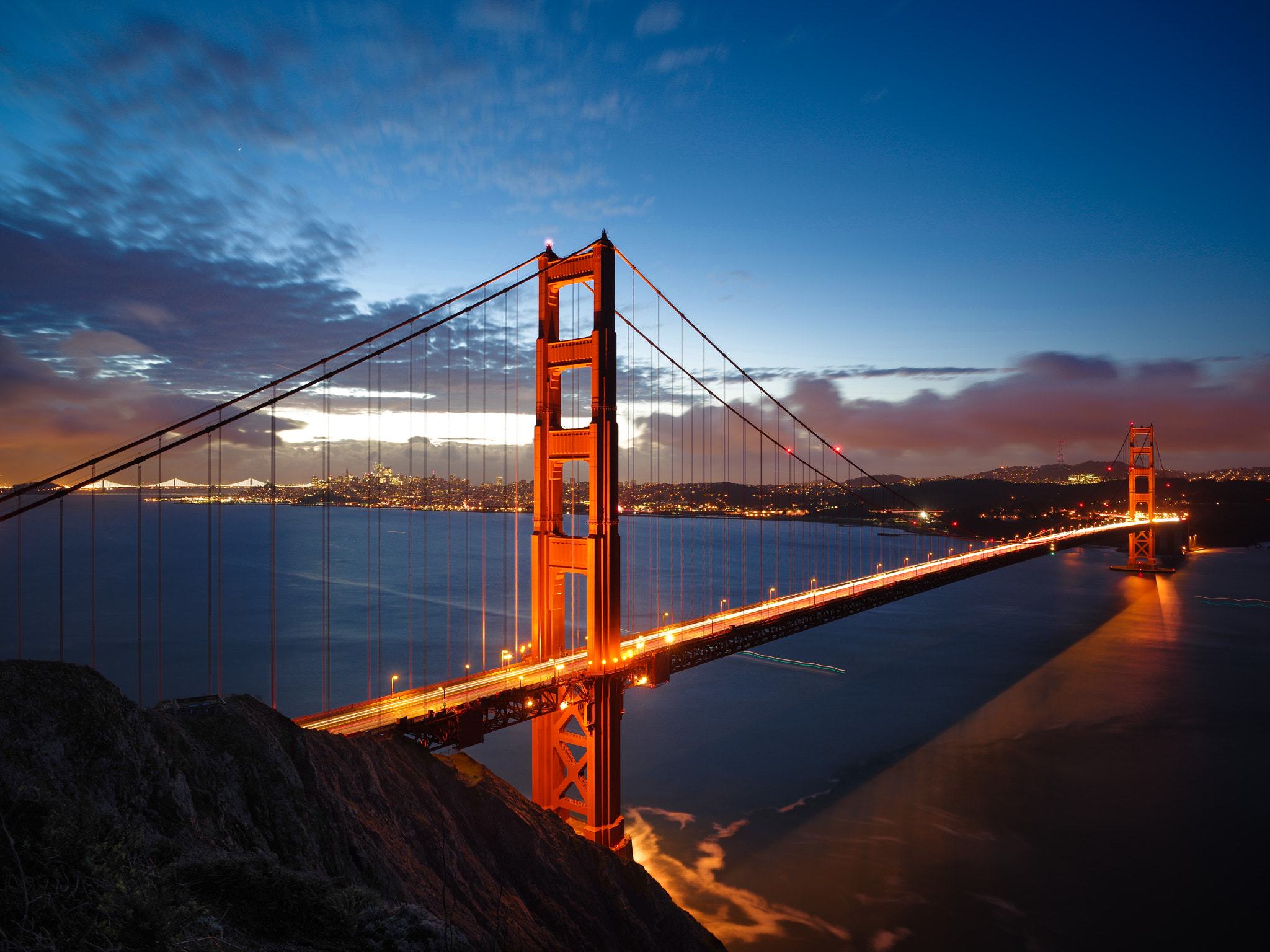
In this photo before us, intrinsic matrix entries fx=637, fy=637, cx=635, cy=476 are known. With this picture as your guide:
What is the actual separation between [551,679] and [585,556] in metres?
3.00

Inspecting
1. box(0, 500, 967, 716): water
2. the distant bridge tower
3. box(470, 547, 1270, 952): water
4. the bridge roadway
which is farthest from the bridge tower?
the distant bridge tower

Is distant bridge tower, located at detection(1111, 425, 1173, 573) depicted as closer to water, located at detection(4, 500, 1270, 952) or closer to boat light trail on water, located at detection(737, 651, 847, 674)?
water, located at detection(4, 500, 1270, 952)

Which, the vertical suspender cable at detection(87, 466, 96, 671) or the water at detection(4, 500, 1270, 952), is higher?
the vertical suspender cable at detection(87, 466, 96, 671)

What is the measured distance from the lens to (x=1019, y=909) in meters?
15.0

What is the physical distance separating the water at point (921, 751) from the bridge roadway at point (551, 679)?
5.54 m

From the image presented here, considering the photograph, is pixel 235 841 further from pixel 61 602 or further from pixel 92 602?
pixel 92 602

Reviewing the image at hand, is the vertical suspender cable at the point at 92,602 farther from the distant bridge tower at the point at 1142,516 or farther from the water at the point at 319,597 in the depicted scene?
the distant bridge tower at the point at 1142,516

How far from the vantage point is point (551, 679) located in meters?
13.8

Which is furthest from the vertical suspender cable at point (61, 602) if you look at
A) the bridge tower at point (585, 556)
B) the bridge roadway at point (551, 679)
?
the bridge tower at point (585, 556)

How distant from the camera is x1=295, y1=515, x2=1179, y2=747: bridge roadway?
1154 centimetres

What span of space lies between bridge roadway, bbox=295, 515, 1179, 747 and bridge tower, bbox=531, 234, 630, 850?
0.59 meters

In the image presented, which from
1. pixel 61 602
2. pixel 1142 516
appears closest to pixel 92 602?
pixel 61 602

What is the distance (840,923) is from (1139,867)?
8339 millimetres

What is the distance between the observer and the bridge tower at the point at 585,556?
47.9ft
